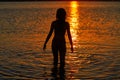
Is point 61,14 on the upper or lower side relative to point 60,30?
upper

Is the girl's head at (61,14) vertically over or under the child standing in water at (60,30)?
over

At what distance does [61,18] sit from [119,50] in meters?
7.33

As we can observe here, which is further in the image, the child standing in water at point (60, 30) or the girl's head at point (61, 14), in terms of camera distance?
the child standing in water at point (60, 30)

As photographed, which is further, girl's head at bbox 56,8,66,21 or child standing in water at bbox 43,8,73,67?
child standing in water at bbox 43,8,73,67

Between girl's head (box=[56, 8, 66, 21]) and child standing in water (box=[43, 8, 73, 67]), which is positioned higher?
girl's head (box=[56, 8, 66, 21])

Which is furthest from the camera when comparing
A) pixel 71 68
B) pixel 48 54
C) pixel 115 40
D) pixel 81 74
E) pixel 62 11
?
pixel 115 40

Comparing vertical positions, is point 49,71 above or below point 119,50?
above

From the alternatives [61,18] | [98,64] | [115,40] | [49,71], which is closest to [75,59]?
[98,64]

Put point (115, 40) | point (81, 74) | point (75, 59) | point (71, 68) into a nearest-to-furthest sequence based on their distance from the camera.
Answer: point (81, 74) → point (71, 68) → point (75, 59) → point (115, 40)

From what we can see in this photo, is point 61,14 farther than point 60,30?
No

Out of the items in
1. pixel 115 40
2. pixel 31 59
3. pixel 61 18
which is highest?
pixel 61 18

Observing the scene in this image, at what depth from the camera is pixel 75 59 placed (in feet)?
52.0

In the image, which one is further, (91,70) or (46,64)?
(46,64)

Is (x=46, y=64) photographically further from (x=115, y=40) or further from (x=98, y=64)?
(x=115, y=40)
